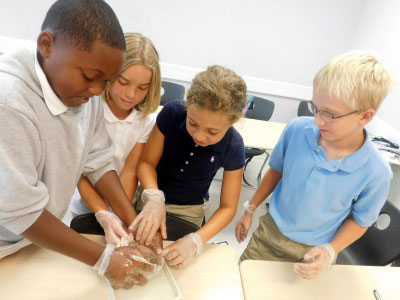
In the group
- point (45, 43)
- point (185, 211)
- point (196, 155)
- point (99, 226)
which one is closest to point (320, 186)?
point (196, 155)

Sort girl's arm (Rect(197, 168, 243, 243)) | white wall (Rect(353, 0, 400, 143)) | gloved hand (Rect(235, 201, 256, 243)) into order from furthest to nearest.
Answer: white wall (Rect(353, 0, 400, 143)), gloved hand (Rect(235, 201, 256, 243)), girl's arm (Rect(197, 168, 243, 243))

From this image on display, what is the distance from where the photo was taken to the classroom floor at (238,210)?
7.36ft

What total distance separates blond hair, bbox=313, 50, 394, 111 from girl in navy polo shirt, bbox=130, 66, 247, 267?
288 millimetres

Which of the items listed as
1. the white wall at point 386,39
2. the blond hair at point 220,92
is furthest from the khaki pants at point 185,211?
the white wall at point 386,39

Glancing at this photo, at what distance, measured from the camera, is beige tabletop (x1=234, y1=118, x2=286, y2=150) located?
225 cm

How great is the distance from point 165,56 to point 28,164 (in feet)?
9.17

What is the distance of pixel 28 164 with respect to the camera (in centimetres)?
67

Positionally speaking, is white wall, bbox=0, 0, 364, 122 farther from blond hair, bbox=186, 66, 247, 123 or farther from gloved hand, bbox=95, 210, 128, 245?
gloved hand, bbox=95, 210, 128, 245

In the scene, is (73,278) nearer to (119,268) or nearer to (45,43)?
(119,268)

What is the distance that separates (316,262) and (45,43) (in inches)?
38.8

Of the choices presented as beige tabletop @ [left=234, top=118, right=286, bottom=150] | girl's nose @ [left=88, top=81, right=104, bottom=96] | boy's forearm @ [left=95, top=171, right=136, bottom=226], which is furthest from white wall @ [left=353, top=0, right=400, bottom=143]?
girl's nose @ [left=88, top=81, right=104, bottom=96]

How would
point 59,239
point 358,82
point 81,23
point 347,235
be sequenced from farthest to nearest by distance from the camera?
1. point 347,235
2. point 358,82
3. point 59,239
4. point 81,23

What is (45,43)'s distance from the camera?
0.63 metres

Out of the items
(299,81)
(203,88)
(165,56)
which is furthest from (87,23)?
(299,81)
